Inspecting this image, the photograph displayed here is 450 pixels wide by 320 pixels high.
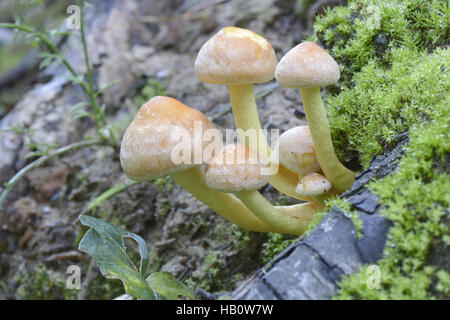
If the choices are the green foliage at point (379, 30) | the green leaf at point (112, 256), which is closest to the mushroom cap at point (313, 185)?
the green foliage at point (379, 30)

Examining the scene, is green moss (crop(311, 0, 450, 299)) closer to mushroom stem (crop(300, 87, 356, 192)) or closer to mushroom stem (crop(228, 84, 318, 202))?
mushroom stem (crop(300, 87, 356, 192))

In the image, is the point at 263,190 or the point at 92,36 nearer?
the point at 263,190

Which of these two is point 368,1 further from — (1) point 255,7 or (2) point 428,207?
(1) point 255,7

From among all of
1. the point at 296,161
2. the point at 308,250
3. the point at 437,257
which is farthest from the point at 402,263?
the point at 296,161

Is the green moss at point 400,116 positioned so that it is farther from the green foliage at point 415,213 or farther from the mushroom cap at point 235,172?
the mushroom cap at point 235,172

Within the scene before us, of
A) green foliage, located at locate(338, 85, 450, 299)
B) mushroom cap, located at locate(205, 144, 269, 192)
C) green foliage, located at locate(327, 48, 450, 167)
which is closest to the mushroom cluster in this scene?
mushroom cap, located at locate(205, 144, 269, 192)

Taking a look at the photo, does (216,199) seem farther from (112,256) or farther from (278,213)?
(112,256)

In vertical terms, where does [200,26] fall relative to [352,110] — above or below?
above
